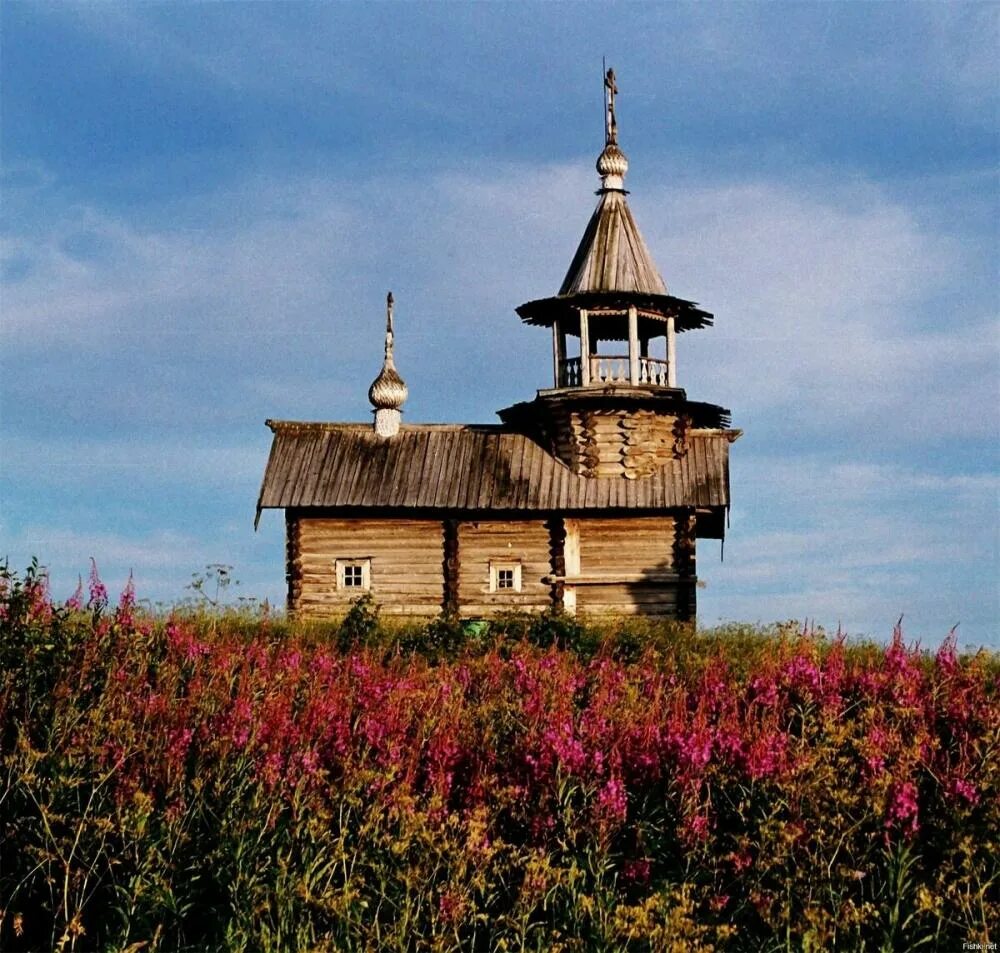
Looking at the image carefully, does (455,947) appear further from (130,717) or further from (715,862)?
(130,717)

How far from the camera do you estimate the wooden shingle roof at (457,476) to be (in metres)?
27.8

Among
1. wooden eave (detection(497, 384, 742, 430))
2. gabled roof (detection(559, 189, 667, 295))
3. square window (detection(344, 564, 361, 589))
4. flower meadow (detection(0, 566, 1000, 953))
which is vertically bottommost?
flower meadow (detection(0, 566, 1000, 953))

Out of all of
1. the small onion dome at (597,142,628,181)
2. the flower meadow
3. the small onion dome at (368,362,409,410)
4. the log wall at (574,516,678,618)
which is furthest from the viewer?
the small onion dome at (597,142,628,181)

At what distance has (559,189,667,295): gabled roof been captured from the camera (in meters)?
29.5

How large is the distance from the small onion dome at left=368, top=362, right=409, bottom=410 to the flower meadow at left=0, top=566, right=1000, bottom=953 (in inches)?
861

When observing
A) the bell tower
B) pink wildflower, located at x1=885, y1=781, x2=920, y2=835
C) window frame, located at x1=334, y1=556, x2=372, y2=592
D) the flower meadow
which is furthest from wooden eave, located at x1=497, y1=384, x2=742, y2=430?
pink wildflower, located at x1=885, y1=781, x2=920, y2=835

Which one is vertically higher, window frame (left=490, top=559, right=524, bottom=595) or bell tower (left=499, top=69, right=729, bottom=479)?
bell tower (left=499, top=69, right=729, bottom=479)

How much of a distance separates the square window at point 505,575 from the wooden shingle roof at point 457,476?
4.62ft

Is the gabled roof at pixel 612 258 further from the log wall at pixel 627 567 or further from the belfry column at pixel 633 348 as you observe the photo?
the log wall at pixel 627 567

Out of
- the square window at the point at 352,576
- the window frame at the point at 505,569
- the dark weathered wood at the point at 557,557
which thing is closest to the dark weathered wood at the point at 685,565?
the dark weathered wood at the point at 557,557

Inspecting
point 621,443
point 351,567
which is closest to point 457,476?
point 351,567

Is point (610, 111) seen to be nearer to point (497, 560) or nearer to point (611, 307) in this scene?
point (611, 307)

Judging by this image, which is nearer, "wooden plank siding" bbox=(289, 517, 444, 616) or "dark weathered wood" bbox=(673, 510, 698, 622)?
"dark weathered wood" bbox=(673, 510, 698, 622)

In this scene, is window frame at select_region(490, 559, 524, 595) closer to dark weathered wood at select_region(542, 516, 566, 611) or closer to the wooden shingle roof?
dark weathered wood at select_region(542, 516, 566, 611)
